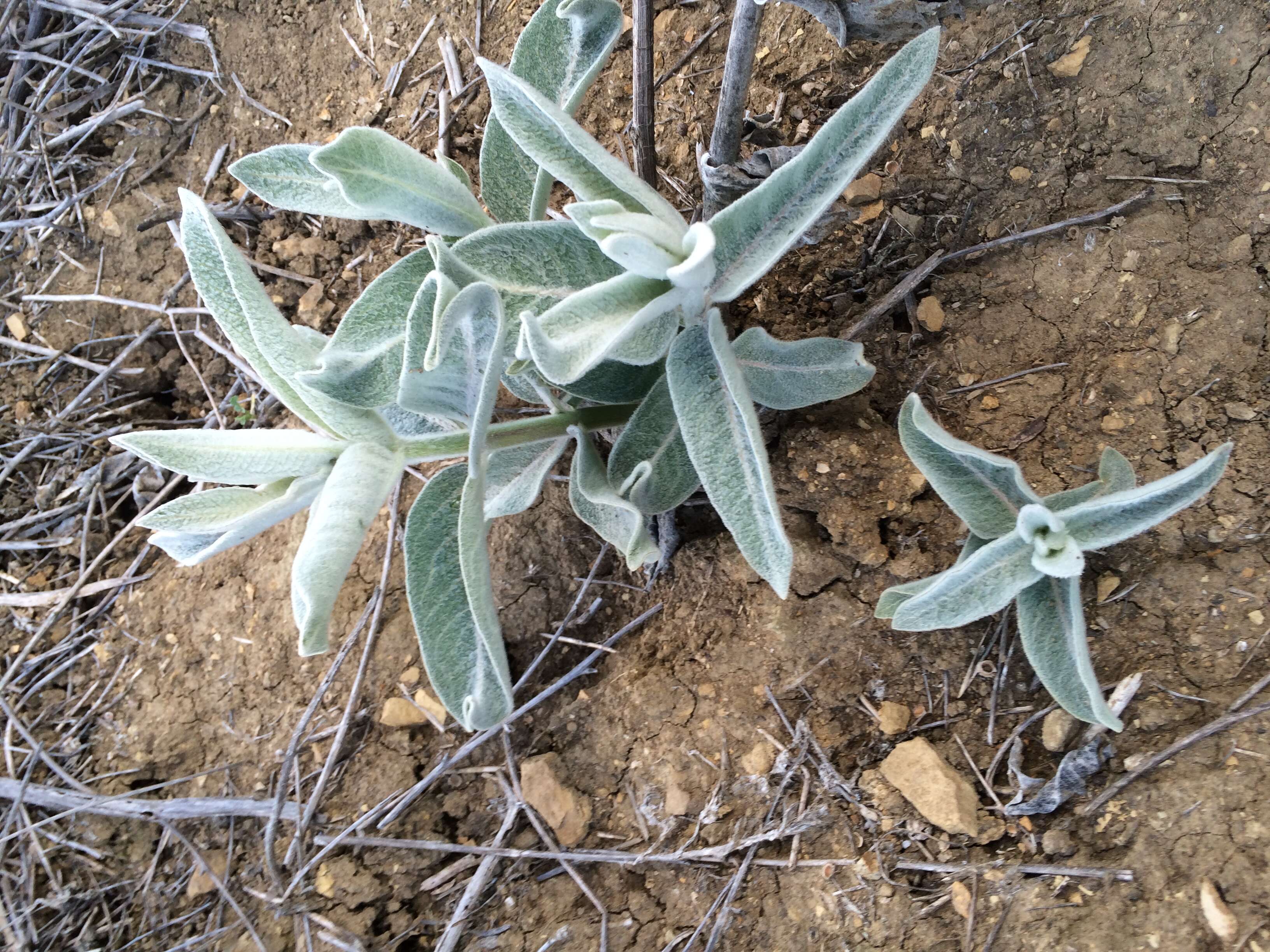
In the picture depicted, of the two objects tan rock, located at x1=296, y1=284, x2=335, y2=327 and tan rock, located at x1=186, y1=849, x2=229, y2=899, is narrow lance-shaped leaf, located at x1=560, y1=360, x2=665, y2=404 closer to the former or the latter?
tan rock, located at x1=296, y1=284, x2=335, y2=327

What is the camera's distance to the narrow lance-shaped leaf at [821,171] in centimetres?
120

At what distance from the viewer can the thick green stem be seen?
5.07ft

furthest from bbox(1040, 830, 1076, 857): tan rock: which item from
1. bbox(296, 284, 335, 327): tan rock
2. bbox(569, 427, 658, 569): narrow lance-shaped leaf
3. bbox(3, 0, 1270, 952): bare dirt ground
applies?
bbox(296, 284, 335, 327): tan rock

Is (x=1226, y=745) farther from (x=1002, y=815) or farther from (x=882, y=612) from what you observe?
(x=882, y=612)

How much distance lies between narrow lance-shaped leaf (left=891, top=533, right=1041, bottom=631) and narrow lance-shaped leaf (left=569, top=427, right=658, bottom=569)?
418mm

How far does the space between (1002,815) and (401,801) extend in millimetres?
1159

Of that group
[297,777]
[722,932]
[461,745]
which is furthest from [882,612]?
[297,777]

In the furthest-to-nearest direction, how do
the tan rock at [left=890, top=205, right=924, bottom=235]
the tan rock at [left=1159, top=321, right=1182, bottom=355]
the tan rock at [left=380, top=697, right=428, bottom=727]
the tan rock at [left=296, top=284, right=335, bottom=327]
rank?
the tan rock at [left=296, top=284, right=335, bottom=327]
the tan rock at [left=380, top=697, right=428, bottom=727]
the tan rock at [left=890, top=205, right=924, bottom=235]
the tan rock at [left=1159, top=321, right=1182, bottom=355]

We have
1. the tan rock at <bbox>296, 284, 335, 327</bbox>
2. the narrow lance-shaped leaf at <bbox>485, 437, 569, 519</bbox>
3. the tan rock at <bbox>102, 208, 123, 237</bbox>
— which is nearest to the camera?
the narrow lance-shaped leaf at <bbox>485, 437, 569, 519</bbox>

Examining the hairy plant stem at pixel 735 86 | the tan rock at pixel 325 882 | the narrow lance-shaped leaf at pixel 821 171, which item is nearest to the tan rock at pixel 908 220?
the hairy plant stem at pixel 735 86

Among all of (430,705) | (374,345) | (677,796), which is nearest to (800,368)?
(374,345)

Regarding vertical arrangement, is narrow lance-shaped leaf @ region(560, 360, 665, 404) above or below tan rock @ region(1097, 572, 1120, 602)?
above

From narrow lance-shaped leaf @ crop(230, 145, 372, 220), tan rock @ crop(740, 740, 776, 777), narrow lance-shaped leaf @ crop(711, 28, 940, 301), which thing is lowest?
tan rock @ crop(740, 740, 776, 777)

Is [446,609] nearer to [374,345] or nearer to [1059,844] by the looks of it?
[374,345]
